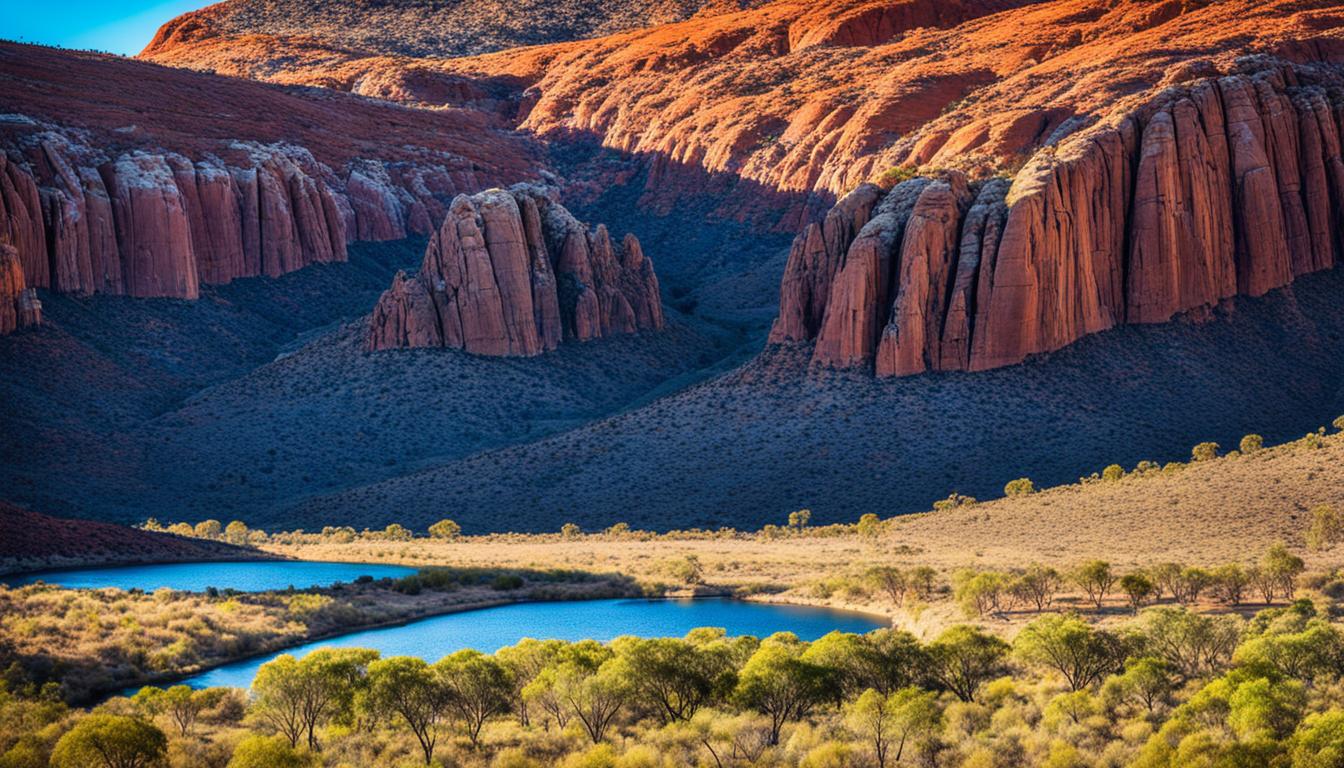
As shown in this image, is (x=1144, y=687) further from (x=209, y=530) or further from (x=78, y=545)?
Result: (x=209, y=530)

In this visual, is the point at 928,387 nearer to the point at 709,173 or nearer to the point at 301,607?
the point at 301,607

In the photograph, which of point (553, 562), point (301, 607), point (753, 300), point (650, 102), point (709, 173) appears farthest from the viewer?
point (650, 102)

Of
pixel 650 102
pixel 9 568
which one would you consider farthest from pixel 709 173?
pixel 9 568

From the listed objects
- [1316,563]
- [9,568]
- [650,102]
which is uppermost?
[650,102]

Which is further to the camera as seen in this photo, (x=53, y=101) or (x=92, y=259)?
(x=53, y=101)

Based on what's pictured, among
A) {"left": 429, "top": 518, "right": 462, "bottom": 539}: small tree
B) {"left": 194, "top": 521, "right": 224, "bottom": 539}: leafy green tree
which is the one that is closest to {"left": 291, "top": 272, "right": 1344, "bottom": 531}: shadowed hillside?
{"left": 429, "top": 518, "right": 462, "bottom": 539}: small tree

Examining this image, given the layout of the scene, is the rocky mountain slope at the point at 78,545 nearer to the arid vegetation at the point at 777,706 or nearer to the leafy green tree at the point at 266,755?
the arid vegetation at the point at 777,706

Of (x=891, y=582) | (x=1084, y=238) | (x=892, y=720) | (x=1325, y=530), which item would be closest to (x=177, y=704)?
(x=892, y=720)

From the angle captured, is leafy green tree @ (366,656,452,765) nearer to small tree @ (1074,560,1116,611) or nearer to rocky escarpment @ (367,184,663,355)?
small tree @ (1074,560,1116,611)
